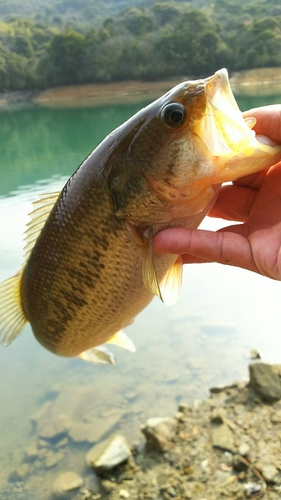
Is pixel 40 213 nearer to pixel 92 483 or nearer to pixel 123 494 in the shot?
pixel 123 494

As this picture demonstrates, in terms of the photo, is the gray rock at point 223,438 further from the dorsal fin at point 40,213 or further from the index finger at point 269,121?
the index finger at point 269,121

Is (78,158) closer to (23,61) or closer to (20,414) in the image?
(20,414)

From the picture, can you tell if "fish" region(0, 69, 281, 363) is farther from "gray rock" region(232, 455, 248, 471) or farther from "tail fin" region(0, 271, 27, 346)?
"gray rock" region(232, 455, 248, 471)

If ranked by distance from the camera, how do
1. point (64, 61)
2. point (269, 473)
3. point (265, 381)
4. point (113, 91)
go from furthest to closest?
point (64, 61)
point (113, 91)
point (265, 381)
point (269, 473)

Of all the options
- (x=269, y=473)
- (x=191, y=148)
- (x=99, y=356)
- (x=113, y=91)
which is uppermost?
(x=113, y=91)

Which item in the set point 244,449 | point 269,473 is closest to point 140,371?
point 244,449

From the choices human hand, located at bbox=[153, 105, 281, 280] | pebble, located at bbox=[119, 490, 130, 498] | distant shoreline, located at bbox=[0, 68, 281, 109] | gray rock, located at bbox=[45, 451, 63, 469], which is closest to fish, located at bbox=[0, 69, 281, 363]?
human hand, located at bbox=[153, 105, 281, 280]

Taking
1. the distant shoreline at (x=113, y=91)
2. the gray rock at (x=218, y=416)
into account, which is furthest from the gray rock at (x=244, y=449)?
the distant shoreline at (x=113, y=91)
